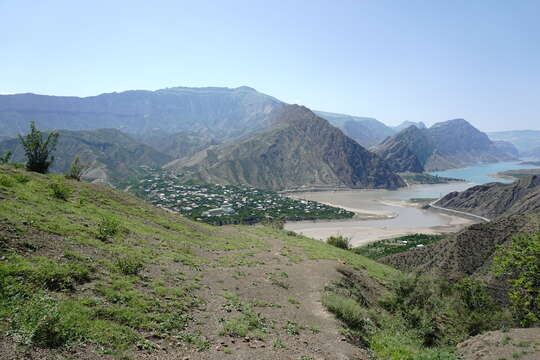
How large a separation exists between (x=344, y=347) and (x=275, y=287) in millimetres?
5518

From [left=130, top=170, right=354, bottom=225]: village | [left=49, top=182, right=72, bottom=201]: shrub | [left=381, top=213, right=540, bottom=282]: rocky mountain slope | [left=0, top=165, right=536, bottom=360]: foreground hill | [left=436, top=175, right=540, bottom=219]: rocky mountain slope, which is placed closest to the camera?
[left=0, top=165, right=536, bottom=360]: foreground hill

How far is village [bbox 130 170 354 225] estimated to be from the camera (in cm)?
→ 11631

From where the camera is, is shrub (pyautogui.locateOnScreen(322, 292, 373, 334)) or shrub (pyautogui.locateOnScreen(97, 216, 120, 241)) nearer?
shrub (pyautogui.locateOnScreen(322, 292, 373, 334))

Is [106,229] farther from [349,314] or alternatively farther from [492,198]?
[492,198]

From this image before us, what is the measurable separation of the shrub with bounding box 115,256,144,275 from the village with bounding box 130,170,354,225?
291ft

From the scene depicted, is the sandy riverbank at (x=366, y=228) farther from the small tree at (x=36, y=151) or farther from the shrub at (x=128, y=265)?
the shrub at (x=128, y=265)

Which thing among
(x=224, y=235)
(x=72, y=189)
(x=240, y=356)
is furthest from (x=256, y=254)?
(x=72, y=189)

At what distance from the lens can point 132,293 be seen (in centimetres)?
1002

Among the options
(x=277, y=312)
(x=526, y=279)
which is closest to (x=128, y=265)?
(x=277, y=312)

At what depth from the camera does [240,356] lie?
823cm

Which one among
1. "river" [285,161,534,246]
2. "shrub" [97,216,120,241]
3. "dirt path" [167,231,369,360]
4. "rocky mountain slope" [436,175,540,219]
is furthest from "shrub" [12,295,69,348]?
"rocky mountain slope" [436,175,540,219]

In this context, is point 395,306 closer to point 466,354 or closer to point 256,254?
point 466,354

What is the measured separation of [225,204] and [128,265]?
414 feet

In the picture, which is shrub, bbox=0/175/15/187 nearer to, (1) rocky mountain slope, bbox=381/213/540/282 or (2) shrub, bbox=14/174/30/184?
(2) shrub, bbox=14/174/30/184
